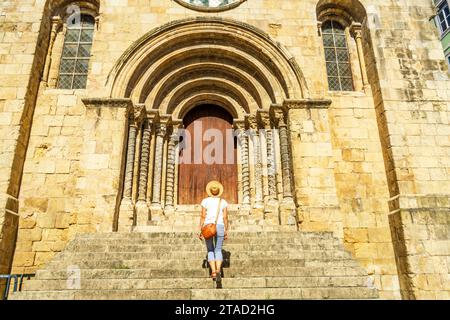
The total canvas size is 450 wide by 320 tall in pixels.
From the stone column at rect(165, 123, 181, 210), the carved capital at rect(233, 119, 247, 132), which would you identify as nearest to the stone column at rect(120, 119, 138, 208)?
the stone column at rect(165, 123, 181, 210)

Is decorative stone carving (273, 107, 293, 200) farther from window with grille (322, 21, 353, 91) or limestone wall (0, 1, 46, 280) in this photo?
limestone wall (0, 1, 46, 280)

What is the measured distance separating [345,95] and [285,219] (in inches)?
154

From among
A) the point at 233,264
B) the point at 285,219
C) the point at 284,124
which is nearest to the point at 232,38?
the point at 284,124

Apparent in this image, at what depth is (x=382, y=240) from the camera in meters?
7.62

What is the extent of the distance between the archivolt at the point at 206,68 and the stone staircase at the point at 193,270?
3.82m

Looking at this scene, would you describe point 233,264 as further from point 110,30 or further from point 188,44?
point 110,30

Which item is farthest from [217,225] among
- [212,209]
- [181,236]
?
[181,236]

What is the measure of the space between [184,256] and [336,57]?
7.35 metres

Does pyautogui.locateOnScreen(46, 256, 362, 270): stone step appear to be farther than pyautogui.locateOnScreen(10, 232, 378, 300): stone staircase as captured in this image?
Yes

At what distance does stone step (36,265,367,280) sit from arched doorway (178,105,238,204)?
3.83 metres

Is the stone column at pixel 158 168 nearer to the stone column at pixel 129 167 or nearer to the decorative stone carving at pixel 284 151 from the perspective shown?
the stone column at pixel 129 167

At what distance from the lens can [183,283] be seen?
15.5ft

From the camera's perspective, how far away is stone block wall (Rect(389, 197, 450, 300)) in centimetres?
671

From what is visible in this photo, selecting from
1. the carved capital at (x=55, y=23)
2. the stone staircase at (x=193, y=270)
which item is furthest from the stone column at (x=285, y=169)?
the carved capital at (x=55, y=23)
